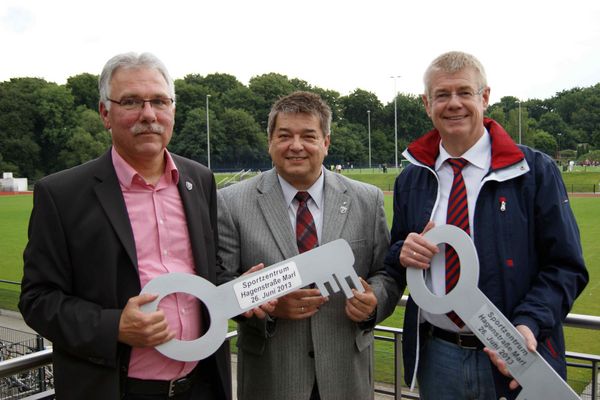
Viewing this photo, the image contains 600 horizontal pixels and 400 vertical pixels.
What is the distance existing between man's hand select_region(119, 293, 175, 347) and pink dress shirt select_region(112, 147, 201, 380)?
15cm

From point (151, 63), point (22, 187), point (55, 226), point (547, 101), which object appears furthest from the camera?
point (547, 101)

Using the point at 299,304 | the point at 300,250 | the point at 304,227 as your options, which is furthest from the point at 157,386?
the point at 304,227

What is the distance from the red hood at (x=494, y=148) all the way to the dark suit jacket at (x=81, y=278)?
5.01 ft

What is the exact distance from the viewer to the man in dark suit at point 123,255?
221cm

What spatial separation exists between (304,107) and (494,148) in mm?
982

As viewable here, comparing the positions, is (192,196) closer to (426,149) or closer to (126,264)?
(126,264)

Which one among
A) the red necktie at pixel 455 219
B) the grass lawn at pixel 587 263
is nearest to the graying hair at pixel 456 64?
the red necktie at pixel 455 219

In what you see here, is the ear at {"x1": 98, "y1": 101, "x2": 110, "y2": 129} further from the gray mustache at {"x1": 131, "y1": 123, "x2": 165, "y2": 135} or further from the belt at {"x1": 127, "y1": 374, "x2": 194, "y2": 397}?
the belt at {"x1": 127, "y1": 374, "x2": 194, "y2": 397}

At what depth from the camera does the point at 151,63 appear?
2457 millimetres

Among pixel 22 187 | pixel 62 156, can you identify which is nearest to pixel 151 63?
pixel 22 187

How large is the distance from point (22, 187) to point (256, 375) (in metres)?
57.5

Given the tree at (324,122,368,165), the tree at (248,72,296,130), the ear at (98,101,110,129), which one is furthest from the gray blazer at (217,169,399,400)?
the tree at (248,72,296,130)

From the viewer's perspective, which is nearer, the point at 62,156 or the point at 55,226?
the point at 55,226

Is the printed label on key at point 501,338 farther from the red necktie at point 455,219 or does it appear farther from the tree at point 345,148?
the tree at point 345,148
